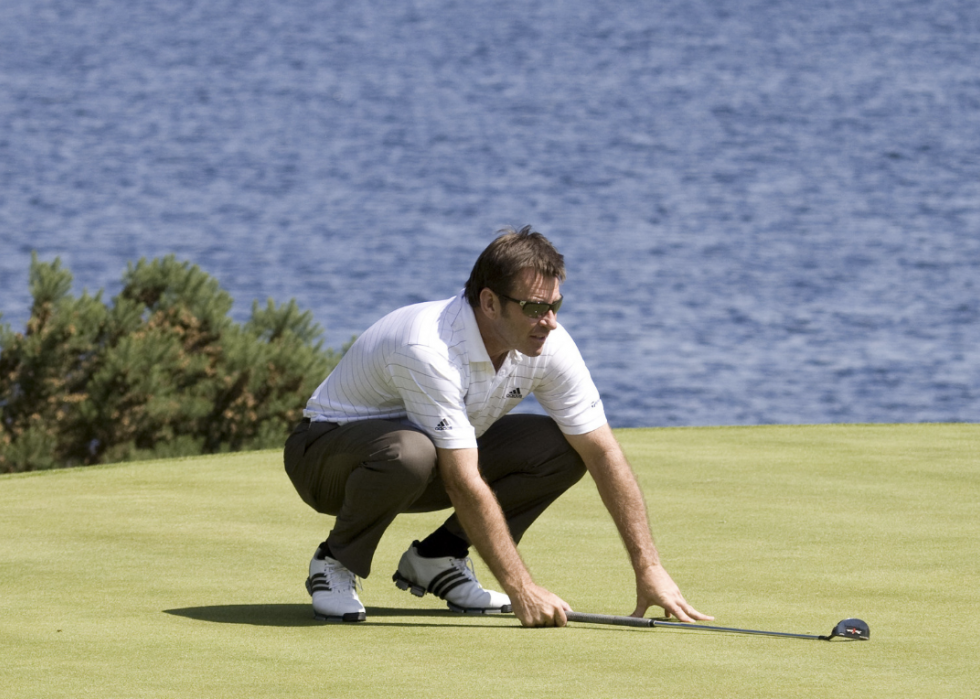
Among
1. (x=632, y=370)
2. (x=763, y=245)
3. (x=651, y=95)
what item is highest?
(x=651, y=95)

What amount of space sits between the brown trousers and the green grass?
30 cm

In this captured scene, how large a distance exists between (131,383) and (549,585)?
6828 mm

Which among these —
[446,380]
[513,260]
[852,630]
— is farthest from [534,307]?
[852,630]

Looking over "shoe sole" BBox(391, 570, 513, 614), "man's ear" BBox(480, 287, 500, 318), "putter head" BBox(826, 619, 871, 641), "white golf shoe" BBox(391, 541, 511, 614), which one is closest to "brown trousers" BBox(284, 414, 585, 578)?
"white golf shoe" BBox(391, 541, 511, 614)

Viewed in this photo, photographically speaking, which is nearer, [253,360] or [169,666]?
[169,666]

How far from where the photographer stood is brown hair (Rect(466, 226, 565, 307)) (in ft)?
15.2

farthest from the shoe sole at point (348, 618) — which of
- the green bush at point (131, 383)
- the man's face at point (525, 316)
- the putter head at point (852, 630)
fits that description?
the green bush at point (131, 383)

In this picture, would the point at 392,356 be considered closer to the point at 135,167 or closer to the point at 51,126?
the point at 135,167

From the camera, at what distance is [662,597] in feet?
15.4

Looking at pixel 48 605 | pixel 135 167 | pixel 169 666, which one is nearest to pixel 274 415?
pixel 48 605

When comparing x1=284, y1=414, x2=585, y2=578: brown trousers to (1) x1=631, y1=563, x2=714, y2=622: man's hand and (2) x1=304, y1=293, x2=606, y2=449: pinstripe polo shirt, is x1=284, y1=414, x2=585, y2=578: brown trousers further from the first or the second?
(1) x1=631, y1=563, x2=714, y2=622: man's hand

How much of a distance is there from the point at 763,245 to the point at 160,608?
1296 inches

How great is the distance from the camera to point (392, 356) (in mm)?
4723

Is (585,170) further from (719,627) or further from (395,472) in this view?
(719,627)
